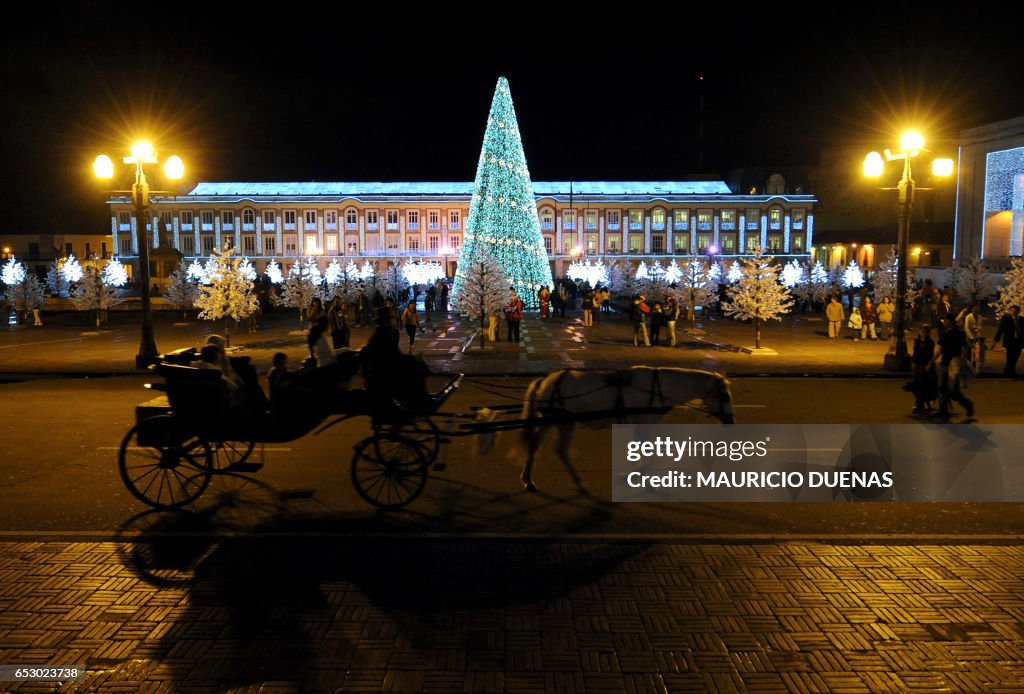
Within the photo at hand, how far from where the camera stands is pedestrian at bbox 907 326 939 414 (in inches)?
476

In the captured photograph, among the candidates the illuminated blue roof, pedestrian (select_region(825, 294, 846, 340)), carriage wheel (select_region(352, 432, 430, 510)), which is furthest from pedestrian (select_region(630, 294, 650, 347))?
the illuminated blue roof

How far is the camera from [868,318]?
82.5ft

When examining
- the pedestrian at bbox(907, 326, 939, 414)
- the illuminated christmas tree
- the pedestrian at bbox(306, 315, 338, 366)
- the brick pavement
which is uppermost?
the illuminated christmas tree

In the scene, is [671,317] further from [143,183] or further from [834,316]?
[143,183]

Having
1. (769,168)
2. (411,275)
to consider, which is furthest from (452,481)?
(769,168)

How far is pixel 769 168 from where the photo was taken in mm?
100062

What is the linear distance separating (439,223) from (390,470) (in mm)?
85808

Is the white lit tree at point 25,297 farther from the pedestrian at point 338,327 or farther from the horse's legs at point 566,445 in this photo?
the horse's legs at point 566,445

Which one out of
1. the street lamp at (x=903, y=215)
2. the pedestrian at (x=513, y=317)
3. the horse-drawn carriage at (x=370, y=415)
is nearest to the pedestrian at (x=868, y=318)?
the street lamp at (x=903, y=215)

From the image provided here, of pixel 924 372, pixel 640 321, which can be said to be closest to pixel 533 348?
pixel 640 321

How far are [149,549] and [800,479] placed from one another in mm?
6064

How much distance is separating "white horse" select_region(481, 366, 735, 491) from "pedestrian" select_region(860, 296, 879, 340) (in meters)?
19.5

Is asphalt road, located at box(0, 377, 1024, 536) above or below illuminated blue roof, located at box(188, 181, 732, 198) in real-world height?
below

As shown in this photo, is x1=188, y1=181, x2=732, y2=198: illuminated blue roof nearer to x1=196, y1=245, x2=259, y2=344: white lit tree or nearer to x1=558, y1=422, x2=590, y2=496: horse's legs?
x1=196, y1=245, x2=259, y2=344: white lit tree
